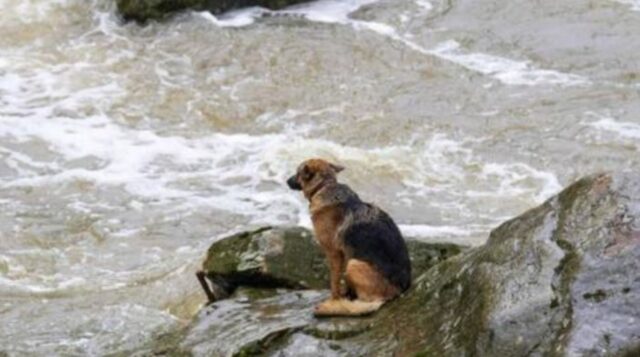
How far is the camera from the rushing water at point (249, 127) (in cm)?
931

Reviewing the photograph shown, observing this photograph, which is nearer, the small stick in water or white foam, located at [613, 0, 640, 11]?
the small stick in water

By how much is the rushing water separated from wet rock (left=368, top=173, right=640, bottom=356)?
2.71 meters

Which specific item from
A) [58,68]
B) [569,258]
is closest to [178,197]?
[58,68]

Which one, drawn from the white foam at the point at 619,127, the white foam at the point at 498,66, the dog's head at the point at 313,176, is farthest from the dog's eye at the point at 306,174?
the white foam at the point at 498,66

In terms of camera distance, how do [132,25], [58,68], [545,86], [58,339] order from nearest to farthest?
[58,339] → [545,86] → [58,68] → [132,25]

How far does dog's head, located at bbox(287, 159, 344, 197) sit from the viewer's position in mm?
6441

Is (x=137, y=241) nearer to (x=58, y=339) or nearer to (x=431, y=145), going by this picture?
(x=58, y=339)

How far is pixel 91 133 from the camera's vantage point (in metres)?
12.2

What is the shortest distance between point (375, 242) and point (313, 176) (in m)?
0.77

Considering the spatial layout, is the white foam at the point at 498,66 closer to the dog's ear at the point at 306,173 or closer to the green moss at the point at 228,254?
the green moss at the point at 228,254

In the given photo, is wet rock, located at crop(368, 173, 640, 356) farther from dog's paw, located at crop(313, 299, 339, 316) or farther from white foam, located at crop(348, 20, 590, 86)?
white foam, located at crop(348, 20, 590, 86)

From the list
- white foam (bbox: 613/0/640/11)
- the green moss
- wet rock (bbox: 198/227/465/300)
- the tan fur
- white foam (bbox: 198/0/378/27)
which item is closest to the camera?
the tan fur

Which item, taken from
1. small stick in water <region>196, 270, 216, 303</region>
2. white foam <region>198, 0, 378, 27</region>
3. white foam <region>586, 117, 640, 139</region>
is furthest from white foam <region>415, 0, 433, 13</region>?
small stick in water <region>196, 270, 216, 303</region>

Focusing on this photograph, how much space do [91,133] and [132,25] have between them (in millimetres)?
3457
